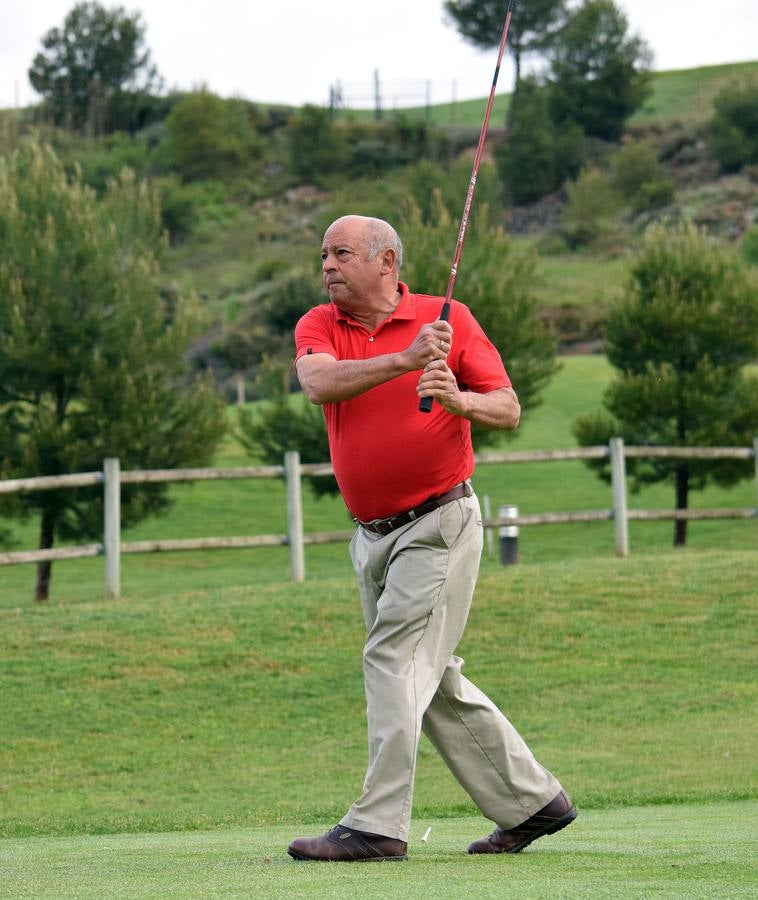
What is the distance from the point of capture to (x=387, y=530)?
15.5 ft

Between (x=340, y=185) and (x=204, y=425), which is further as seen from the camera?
(x=340, y=185)

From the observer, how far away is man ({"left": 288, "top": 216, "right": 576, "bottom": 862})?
450 centimetres

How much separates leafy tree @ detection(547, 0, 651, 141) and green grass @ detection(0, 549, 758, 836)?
267 ft

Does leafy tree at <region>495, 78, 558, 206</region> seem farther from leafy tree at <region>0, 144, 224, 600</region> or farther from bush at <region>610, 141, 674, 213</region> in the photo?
leafy tree at <region>0, 144, 224, 600</region>

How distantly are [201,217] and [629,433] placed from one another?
2478 inches

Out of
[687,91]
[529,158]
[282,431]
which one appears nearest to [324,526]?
[282,431]

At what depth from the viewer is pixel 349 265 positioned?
4730 millimetres

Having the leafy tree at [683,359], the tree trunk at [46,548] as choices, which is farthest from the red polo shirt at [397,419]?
the leafy tree at [683,359]

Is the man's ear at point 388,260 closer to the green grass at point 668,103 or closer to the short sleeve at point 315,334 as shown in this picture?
the short sleeve at point 315,334

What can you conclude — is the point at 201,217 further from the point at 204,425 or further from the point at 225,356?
the point at 204,425

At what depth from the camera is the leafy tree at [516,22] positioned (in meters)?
93.5

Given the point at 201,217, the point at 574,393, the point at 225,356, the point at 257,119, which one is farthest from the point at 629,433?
the point at 257,119

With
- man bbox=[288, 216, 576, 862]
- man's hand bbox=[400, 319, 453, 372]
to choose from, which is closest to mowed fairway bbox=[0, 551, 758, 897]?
man bbox=[288, 216, 576, 862]

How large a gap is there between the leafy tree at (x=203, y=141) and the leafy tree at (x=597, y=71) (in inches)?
812
